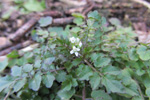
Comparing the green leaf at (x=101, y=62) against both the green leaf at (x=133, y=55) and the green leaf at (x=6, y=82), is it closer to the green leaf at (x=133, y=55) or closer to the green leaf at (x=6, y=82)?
the green leaf at (x=133, y=55)

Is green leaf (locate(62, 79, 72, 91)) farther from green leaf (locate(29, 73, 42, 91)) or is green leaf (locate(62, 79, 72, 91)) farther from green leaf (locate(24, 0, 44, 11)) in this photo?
green leaf (locate(24, 0, 44, 11))

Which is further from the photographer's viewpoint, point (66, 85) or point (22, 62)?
point (22, 62)

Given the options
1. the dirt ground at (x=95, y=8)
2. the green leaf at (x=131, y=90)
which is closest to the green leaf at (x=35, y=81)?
the green leaf at (x=131, y=90)

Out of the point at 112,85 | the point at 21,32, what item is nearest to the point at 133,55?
the point at 112,85

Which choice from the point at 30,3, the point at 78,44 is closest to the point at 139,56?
the point at 78,44

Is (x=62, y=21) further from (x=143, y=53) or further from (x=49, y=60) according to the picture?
(x=143, y=53)

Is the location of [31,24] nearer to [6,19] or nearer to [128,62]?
[6,19]

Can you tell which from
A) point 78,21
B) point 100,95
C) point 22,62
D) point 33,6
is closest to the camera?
point 100,95

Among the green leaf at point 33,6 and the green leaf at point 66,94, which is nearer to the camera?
the green leaf at point 66,94

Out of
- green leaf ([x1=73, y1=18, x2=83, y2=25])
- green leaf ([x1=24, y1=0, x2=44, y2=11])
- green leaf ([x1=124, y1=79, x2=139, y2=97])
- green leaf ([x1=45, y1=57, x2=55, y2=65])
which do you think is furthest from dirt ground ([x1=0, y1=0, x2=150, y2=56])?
green leaf ([x1=124, y1=79, x2=139, y2=97])
